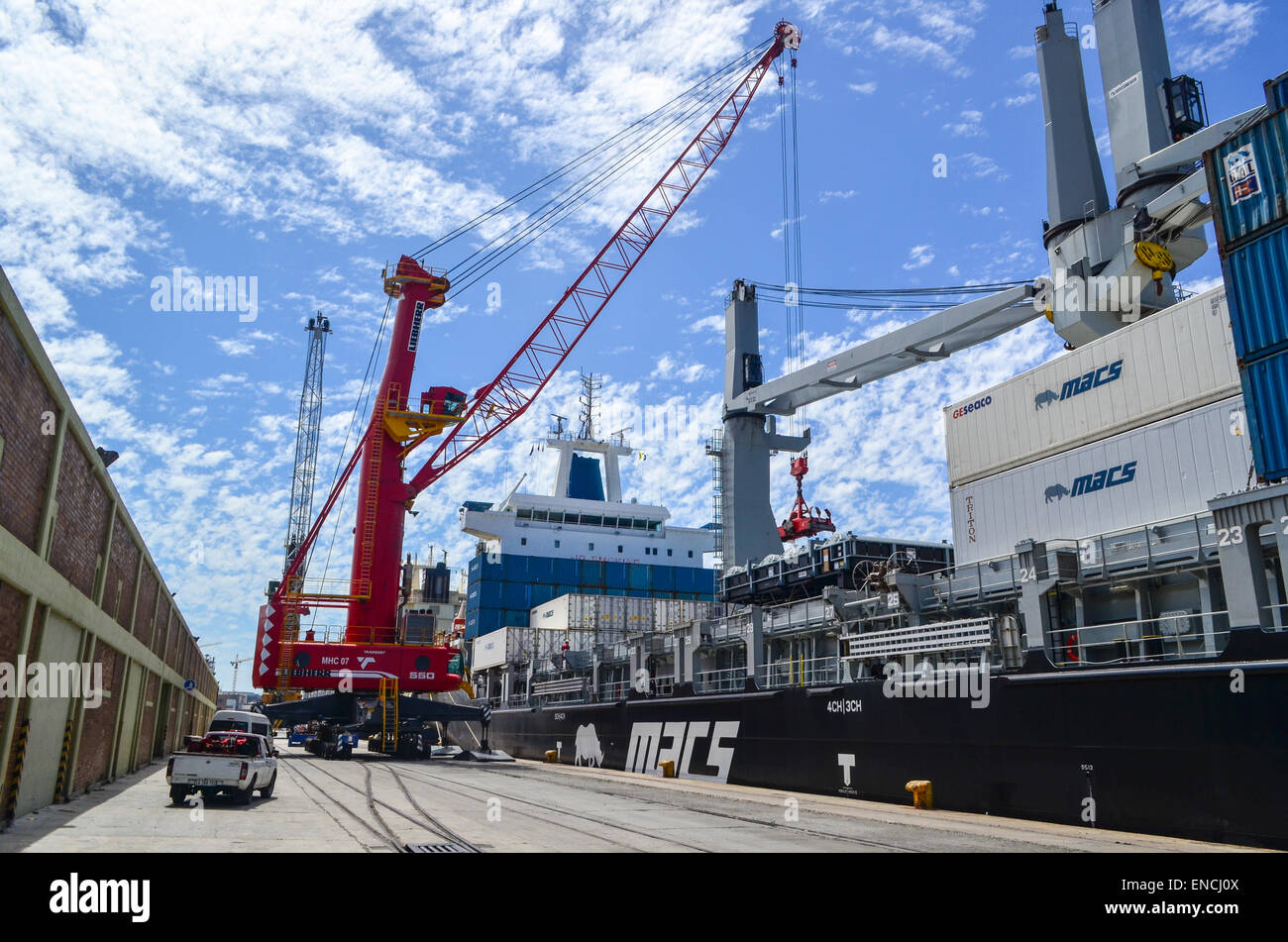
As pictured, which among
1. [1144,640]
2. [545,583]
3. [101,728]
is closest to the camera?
[1144,640]

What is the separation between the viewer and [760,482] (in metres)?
34.8

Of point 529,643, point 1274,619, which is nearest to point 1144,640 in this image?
point 1274,619

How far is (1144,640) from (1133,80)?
1494cm

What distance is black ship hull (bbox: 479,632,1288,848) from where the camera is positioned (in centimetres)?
1212

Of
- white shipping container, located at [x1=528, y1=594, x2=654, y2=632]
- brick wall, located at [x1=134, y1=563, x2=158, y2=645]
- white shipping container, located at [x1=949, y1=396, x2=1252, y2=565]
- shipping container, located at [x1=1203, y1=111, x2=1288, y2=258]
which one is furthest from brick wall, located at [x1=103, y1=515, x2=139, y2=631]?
white shipping container, located at [x1=528, y1=594, x2=654, y2=632]

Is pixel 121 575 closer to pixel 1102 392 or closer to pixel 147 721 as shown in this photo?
pixel 147 721

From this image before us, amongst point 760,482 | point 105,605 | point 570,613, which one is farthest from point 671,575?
point 105,605

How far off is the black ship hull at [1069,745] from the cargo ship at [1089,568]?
4 centimetres

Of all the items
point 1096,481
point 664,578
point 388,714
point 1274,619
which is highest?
point 664,578

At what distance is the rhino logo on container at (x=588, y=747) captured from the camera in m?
34.3

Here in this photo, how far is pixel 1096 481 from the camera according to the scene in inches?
706
